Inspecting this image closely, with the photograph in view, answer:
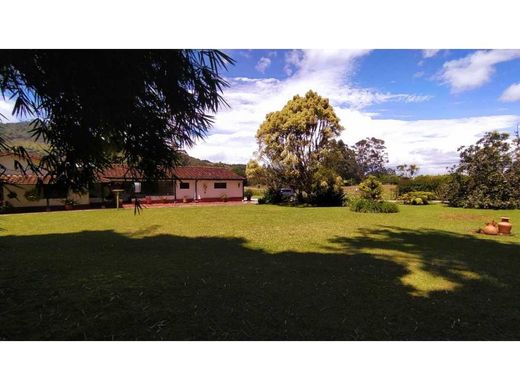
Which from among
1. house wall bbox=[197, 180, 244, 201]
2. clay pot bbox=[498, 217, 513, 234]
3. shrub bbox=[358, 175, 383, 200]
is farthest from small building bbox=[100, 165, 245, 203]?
clay pot bbox=[498, 217, 513, 234]

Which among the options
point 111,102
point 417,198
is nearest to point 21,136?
point 111,102

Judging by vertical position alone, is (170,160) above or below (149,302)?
above

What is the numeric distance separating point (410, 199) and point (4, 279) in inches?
1024

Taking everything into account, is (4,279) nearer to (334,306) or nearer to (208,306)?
(208,306)

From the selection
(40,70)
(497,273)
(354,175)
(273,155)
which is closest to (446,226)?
(497,273)

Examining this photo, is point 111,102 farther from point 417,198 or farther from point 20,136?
point 417,198

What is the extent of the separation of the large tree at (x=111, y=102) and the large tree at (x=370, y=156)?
236 ft

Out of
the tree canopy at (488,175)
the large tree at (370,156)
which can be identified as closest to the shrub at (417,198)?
the tree canopy at (488,175)

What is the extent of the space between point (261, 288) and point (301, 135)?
2076cm

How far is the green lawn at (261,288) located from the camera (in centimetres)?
369

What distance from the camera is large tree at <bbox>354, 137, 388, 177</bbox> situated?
72625 millimetres

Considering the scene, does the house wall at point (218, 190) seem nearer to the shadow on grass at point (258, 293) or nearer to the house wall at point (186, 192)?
the house wall at point (186, 192)

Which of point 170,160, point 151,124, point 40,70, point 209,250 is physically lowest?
point 209,250

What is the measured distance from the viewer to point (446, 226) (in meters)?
12.4
